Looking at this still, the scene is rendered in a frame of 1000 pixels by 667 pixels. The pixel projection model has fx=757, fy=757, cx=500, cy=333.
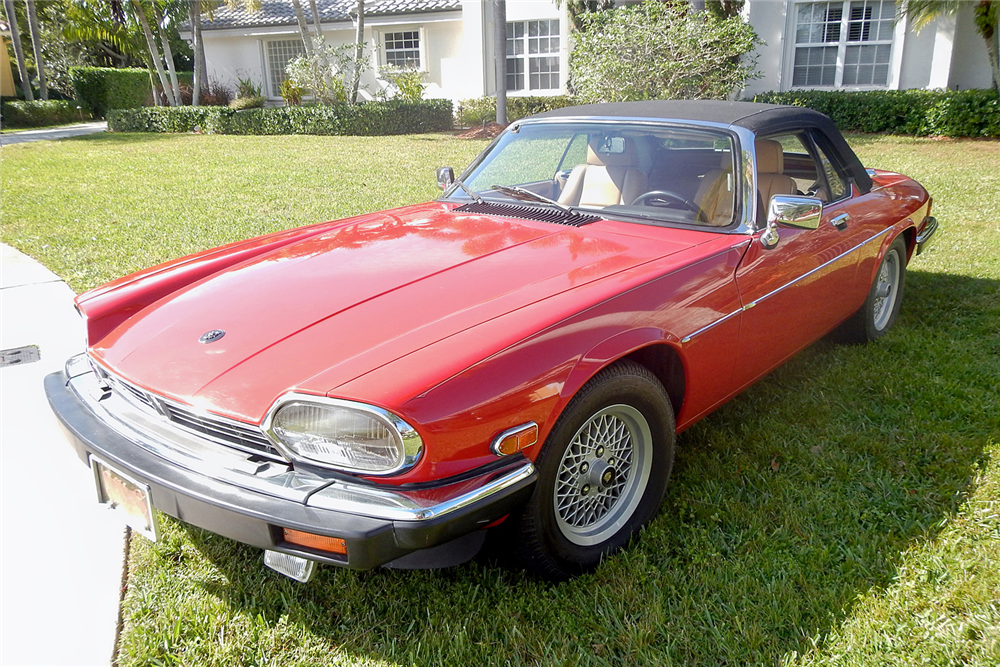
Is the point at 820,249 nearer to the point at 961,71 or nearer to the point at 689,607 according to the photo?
the point at 689,607

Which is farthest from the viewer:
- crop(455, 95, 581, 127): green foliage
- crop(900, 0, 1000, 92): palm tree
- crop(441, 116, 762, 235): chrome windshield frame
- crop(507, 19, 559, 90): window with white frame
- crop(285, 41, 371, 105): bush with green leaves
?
crop(507, 19, 559, 90): window with white frame

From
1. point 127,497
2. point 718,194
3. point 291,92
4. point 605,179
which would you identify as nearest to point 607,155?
point 605,179

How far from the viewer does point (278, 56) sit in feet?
82.6

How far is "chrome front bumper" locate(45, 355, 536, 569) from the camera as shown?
6.23ft

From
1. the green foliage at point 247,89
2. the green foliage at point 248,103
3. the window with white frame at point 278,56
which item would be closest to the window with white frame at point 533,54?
the green foliage at point 248,103

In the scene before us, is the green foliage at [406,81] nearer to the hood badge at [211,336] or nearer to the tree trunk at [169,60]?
the tree trunk at [169,60]

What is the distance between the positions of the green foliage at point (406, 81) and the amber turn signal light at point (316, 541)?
60.5 ft

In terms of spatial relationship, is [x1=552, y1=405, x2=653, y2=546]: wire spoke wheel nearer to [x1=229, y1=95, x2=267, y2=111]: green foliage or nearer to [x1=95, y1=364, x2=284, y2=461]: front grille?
[x1=95, y1=364, x2=284, y2=461]: front grille

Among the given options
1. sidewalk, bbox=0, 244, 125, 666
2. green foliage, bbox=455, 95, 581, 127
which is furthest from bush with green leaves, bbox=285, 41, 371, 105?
sidewalk, bbox=0, 244, 125, 666

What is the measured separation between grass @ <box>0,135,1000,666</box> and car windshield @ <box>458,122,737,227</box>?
1051 mm

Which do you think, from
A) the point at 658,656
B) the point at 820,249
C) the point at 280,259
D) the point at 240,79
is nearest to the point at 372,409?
the point at 658,656

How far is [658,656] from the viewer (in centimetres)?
215

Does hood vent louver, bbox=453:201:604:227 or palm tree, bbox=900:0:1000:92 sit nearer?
hood vent louver, bbox=453:201:604:227

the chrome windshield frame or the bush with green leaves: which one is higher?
the bush with green leaves
